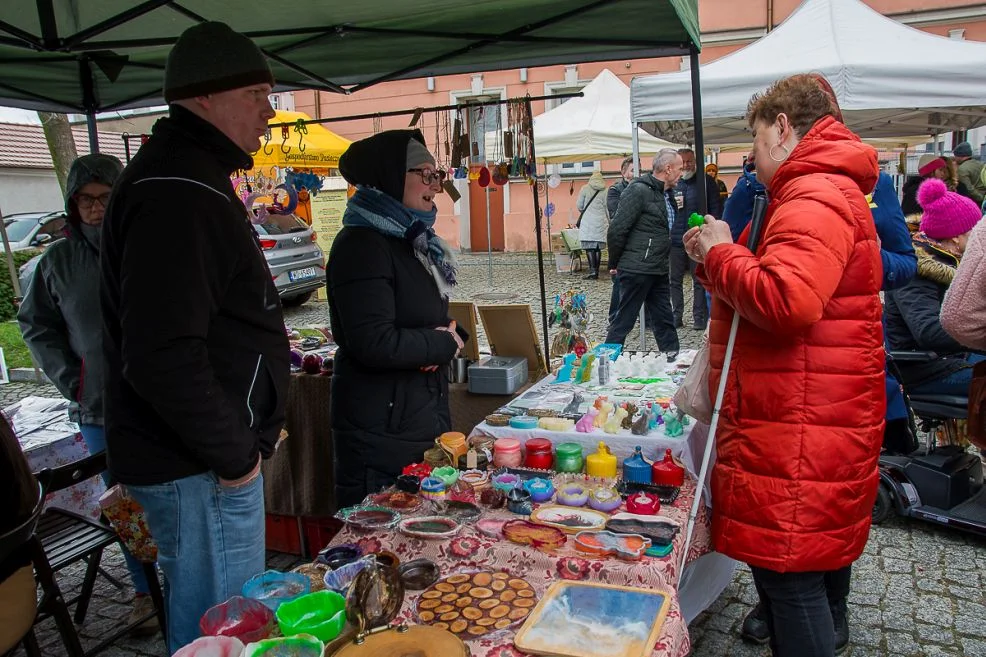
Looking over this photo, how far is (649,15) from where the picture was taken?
9.16 ft

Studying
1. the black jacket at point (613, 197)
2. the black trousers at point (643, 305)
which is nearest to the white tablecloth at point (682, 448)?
the black trousers at point (643, 305)

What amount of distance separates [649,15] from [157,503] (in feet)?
Answer: 8.07

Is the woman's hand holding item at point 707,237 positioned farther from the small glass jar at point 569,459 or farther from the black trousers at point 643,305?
the black trousers at point 643,305

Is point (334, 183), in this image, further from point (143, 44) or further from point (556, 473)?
point (556, 473)

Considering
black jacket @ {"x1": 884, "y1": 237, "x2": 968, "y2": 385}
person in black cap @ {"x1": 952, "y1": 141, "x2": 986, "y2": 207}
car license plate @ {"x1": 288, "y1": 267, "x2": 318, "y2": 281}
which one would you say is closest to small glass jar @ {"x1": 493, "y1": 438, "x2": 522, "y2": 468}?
black jacket @ {"x1": 884, "y1": 237, "x2": 968, "y2": 385}

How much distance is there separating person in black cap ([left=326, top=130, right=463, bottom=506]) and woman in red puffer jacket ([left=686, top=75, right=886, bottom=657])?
95 centimetres

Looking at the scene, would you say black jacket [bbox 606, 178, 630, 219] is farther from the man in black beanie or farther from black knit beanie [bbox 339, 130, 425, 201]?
the man in black beanie

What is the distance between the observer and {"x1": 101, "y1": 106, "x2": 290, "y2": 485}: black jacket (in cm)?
135

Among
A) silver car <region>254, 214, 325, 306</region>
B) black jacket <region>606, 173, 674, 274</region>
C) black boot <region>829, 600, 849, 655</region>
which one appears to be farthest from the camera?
silver car <region>254, 214, 325, 306</region>

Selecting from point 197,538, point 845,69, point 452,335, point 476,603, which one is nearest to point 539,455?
point 452,335

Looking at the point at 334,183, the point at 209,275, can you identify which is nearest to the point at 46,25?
the point at 209,275

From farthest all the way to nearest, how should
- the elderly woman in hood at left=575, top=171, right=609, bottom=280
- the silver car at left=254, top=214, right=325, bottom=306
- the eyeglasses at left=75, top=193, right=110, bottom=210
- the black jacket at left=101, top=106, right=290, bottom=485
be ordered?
the elderly woman in hood at left=575, top=171, right=609, bottom=280 < the silver car at left=254, top=214, right=325, bottom=306 < the eyeglasses at left=75, top=193, right=110, bottom=210 < the black jacket at left=101, top=106, right=290, bottom=485

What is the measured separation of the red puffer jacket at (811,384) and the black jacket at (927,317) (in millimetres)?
1890

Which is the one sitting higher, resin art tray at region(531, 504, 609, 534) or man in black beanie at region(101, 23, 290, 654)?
man in black beanie at region(101, 23, 290, 654)
